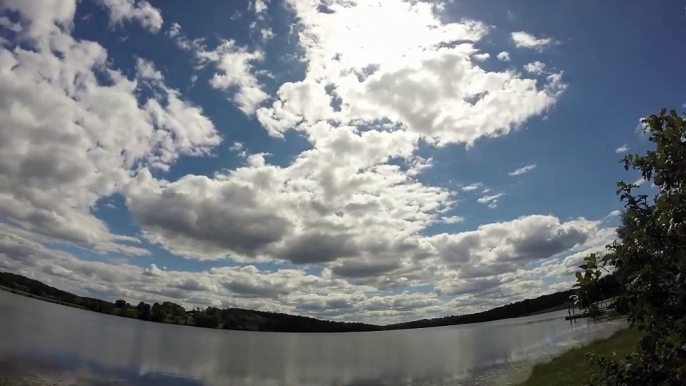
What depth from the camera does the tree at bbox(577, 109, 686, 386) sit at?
17.6ft

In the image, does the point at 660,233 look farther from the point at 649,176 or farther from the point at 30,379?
the point at 30,379

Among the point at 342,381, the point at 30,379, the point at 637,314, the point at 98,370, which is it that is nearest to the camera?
the point at 637,314

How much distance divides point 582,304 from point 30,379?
50.0 metres

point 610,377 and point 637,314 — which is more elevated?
point 637,314

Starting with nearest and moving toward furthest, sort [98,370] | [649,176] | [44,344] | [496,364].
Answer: [649,176] < [98,370] < [496,364] < [44,344]

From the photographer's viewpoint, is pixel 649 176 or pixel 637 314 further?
pixel 649 176

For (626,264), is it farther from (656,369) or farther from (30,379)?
(30,379)

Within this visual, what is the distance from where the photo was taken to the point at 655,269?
5.56m

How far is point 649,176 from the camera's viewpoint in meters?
6.12

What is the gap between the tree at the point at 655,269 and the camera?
5355 mm

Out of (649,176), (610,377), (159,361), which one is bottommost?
(159,361)

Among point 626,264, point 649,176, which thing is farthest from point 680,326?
point 649,176

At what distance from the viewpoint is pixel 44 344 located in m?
74.1

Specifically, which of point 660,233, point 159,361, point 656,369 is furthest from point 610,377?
point 159,361
